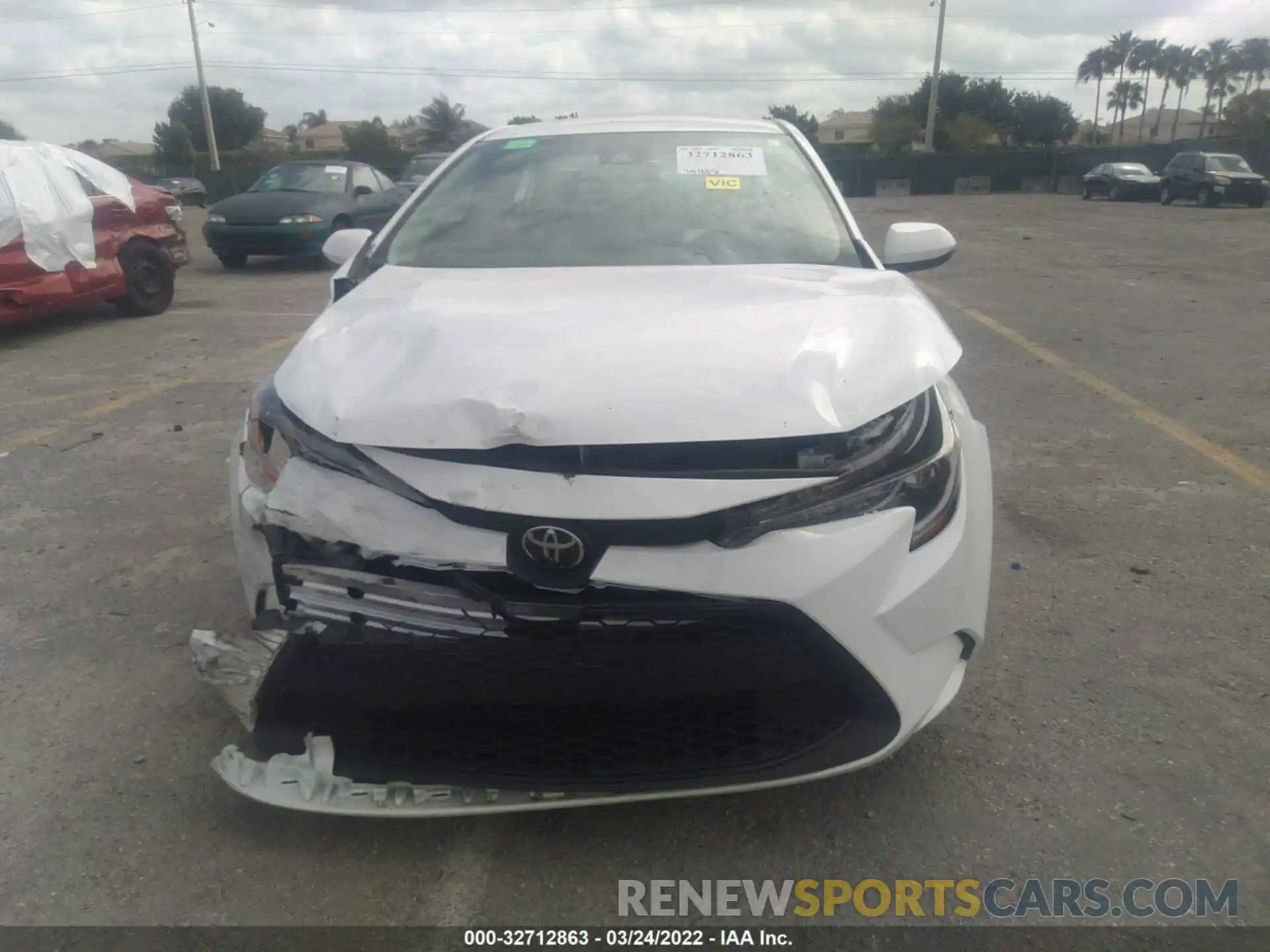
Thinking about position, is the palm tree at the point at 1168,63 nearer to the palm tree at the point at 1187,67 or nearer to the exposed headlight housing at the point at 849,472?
the palm tree at the point at 1187,67

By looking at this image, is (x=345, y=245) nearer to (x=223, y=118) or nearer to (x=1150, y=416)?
(x=1150, y=416)

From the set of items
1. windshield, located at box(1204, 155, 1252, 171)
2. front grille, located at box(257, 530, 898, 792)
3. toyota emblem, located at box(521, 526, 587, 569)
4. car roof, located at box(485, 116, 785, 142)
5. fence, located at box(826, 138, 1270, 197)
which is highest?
car roof, located at box(485, 116, 785, 142)

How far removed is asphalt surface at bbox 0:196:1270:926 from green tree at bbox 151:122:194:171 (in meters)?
58.9

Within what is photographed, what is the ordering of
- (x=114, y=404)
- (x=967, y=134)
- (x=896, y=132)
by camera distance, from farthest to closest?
(x=896, y=132), (x=967, y=134), (x=114, y=404)

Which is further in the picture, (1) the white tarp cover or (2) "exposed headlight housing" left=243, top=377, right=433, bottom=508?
(1) the white tarp cover

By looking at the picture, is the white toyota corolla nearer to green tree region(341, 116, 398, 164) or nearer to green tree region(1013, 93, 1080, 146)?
green tree region(341, 116, 398, 164)

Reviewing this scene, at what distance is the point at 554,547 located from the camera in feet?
6.11

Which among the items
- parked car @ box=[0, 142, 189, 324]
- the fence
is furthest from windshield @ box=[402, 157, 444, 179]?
the fence

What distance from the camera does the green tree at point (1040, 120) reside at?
72.9 m

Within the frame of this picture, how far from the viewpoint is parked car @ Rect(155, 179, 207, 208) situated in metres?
24.6

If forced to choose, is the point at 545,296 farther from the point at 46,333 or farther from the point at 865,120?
the point at 865,120

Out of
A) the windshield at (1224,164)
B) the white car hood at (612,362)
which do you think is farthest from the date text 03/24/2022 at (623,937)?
the windshield at (1224,164)

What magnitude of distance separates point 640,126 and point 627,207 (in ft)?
2.17

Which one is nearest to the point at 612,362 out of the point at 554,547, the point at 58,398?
the point at 554,547
